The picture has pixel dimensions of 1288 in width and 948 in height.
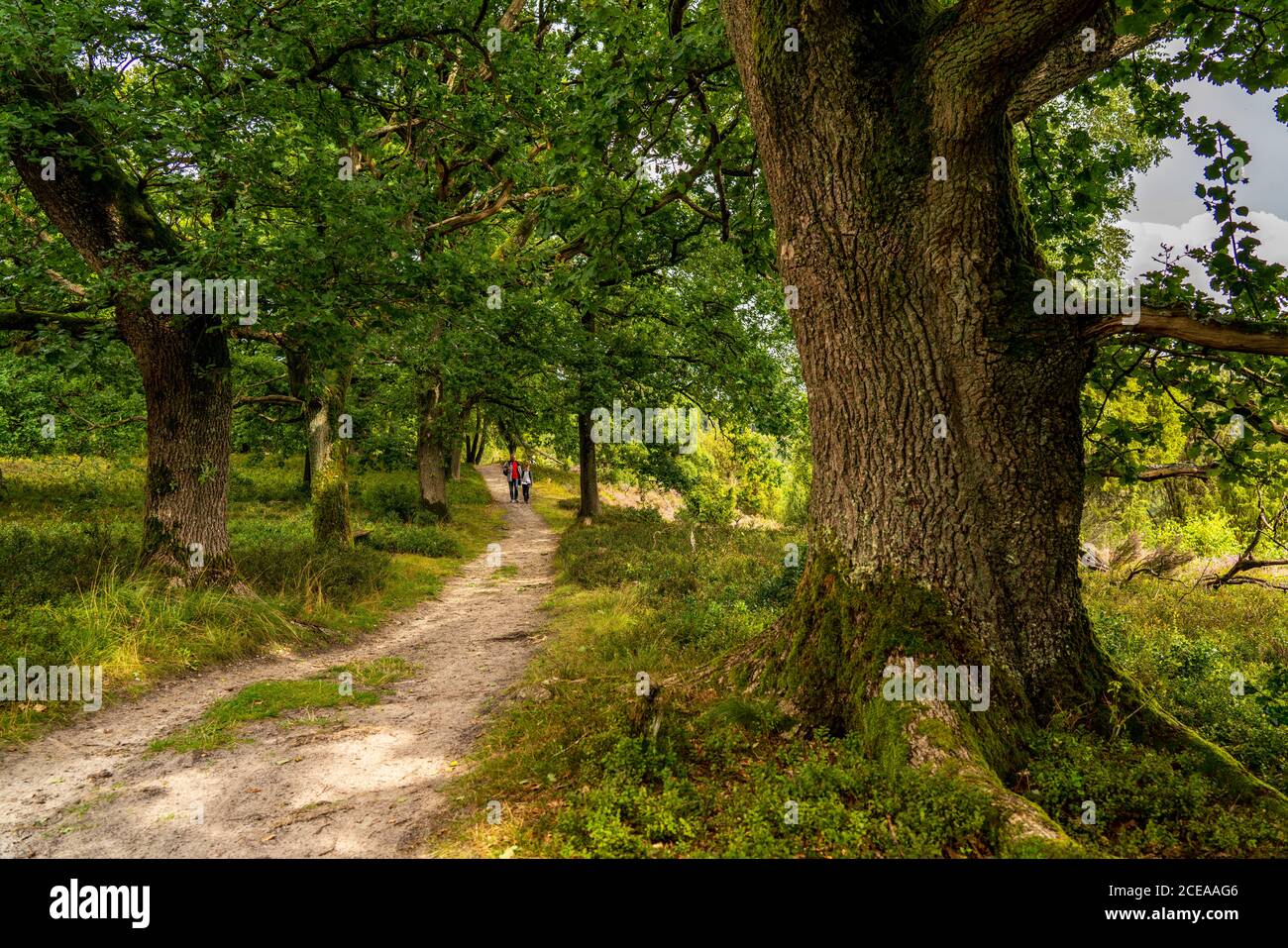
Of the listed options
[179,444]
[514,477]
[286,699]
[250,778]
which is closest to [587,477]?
[514,477]

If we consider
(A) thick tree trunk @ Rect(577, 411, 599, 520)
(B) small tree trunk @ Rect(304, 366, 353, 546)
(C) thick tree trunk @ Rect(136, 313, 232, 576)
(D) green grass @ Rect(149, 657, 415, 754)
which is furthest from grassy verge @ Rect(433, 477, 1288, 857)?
(A) thick tree trunk @ Rect(577, 411, 599, 520)

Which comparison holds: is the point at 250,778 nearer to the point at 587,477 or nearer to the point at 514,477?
the point at 587,477

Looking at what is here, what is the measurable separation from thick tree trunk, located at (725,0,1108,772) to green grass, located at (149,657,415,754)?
5088 mm

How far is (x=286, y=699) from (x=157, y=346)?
18.2 ft

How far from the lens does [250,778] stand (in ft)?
15.6

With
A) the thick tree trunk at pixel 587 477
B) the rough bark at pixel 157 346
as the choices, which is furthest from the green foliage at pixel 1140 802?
the thick tree trunk at pixel 587 477

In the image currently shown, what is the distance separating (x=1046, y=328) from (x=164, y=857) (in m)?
6.31

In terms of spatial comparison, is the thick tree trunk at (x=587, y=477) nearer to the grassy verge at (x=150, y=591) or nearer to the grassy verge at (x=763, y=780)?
the grassy verge at (x=150, y=591)

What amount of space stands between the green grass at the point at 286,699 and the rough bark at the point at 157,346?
10.4 feet

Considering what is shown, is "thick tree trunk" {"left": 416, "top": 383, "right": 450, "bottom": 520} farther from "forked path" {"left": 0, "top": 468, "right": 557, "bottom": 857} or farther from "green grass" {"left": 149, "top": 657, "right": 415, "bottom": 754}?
"green grass" {"left": 149, "top": 657, "right": 415, "bottom": 754}

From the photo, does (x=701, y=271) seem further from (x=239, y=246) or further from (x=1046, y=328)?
(x=1046, y=328)

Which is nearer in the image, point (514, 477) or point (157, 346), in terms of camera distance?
point (157, 346)

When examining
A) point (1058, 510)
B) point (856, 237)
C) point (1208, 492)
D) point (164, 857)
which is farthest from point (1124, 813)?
point (1208, 492)

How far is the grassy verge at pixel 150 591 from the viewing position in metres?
6.45
